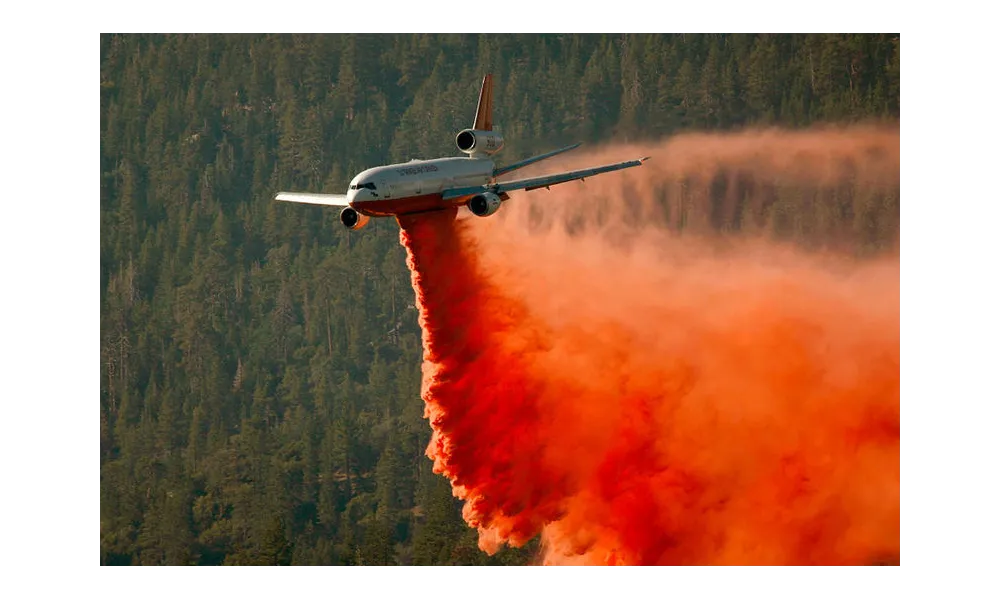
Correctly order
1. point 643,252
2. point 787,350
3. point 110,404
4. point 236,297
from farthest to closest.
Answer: point 236,297 → point 110,404 → point 643,252 → point 787,350

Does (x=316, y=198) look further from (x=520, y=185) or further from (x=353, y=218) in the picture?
(x=520, y=185)

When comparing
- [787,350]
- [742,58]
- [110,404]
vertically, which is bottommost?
[110,404]

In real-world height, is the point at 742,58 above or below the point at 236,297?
above

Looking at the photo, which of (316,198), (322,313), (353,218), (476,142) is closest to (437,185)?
(353,218)

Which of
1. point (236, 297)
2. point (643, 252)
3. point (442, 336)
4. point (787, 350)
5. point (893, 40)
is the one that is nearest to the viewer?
point (442, 336)

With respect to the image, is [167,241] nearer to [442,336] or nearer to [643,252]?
[643,252]

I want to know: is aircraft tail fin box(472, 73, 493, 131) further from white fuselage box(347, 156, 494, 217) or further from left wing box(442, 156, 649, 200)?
left wing box(442, 156, 649, 200)

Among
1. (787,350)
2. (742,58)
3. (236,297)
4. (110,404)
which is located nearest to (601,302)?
(787,350)

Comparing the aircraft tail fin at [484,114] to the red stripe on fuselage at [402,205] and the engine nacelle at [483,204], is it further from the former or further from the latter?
the engine nacelle at [483,204]
